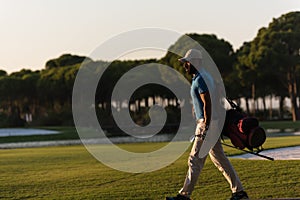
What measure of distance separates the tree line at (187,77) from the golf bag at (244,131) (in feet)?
127

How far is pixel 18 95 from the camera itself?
254ft

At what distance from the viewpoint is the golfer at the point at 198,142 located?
7.50 m

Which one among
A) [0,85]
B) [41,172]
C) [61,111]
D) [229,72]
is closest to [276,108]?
[229,72]

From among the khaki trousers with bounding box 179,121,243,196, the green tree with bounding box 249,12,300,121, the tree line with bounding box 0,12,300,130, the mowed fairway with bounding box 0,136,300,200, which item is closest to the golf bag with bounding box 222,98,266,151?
the khaki trousers with bounding box 179,121,243,196

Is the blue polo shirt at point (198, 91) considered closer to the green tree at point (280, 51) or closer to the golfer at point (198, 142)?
the golfer at point (198, 142)

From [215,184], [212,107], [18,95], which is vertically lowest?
[215,184]

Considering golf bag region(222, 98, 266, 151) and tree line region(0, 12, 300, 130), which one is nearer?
golf bag region(222, 98, 266, 151)

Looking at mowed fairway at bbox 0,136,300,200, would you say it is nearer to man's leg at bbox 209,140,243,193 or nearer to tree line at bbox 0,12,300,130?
man's leg at bbox 209,140,243,193

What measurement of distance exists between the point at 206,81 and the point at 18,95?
7251 cm

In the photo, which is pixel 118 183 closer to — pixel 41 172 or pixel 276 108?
pixel 41 172

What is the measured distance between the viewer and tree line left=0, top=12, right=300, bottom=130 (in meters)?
57.3

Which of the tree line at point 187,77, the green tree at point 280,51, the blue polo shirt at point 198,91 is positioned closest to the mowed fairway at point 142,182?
the blue polo shirt at point 198,91

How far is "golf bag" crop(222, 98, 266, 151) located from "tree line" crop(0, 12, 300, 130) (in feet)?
127

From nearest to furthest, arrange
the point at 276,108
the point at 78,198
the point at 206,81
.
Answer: the point at 206,81, the point at 78,198, the point at 276,108
